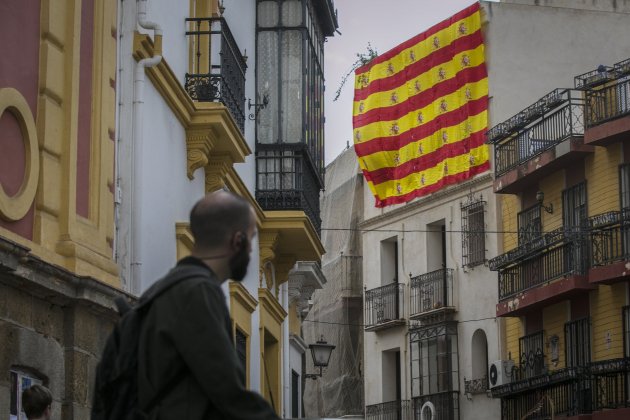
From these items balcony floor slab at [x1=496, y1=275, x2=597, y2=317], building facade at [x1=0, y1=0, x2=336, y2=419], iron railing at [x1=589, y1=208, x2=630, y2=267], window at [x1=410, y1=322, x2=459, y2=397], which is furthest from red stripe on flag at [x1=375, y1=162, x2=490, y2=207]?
building facade at [x1=0, y1=0, x2=336, y2=419]

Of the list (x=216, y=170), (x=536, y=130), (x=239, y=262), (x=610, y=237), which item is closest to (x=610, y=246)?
(x=610, y=237)

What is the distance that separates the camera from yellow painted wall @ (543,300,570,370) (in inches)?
1406

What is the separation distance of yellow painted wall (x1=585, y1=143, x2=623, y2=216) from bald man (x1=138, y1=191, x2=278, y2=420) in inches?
1158

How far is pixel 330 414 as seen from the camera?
1898 inches

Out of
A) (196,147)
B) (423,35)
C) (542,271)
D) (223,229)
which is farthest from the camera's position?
(423,35)

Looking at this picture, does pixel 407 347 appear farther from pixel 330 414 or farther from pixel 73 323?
pixel 73 323

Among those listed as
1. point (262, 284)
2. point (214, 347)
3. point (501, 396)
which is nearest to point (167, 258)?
point (262, 284)

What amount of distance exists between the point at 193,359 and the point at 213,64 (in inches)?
474

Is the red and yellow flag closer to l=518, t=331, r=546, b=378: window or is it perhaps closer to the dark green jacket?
Result: l=518, t=331, r=546, b=378: window

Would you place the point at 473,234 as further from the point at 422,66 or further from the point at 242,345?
the point at 242,345

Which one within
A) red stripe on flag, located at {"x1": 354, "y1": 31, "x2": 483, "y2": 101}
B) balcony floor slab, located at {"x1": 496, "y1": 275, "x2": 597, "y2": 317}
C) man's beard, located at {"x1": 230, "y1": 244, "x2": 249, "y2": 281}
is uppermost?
red stripe on flag, located at {"x1": 354, "y1": 31, "x2": 483, "y2": 101}

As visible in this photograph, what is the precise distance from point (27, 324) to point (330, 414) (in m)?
37.8

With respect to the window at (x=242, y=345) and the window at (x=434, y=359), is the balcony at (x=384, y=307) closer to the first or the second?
the window at (x=434, y=359)

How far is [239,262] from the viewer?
4934mm
